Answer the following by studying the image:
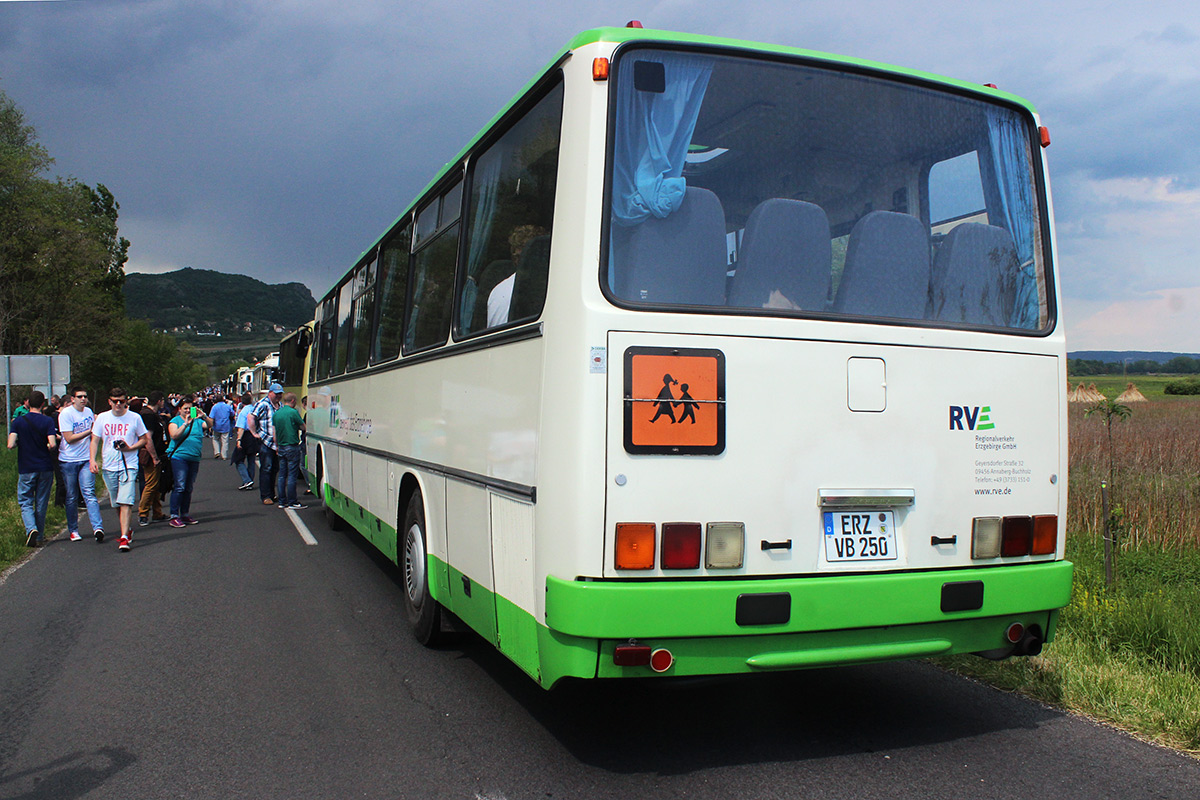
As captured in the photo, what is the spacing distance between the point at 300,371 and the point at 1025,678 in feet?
48.5

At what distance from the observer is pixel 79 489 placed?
11547mm

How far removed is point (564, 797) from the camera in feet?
12.0

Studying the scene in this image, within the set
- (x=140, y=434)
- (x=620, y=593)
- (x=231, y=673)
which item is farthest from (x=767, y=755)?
(x=140, y=434)

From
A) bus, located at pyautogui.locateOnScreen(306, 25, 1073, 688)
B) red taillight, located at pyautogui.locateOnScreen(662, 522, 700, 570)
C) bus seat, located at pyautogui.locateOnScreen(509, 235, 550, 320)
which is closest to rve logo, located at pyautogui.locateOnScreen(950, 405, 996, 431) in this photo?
bus, located at pyautogui.locateOnScreen(306, 25, 1073, 688)

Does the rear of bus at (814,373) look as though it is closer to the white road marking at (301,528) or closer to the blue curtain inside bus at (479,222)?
the blue curtain inside bus at (479,222)

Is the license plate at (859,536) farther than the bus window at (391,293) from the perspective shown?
No

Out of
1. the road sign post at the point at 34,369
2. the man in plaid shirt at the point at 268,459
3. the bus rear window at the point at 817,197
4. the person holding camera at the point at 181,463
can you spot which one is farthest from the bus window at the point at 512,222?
the road sign post at the point at 34,369

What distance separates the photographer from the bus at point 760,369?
11.7 feet

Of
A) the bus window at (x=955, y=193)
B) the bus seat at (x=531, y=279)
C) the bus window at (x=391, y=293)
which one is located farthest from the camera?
the bus window at (x=391, y=293)

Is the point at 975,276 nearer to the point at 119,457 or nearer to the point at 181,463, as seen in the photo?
the point at 119,457

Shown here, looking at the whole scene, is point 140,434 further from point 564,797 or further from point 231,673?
point 564,797

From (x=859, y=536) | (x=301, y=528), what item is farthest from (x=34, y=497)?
(x=859, y=536)

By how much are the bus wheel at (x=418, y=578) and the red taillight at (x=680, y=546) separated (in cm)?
262

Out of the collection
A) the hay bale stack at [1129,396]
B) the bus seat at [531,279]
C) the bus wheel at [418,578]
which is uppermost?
the bus seat at [531,279]
